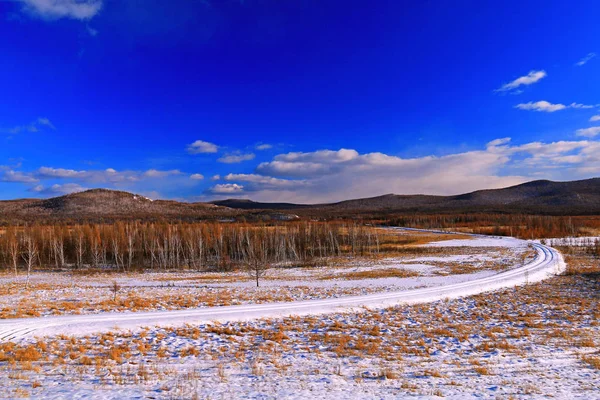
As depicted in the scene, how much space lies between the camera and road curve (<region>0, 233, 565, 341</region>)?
16.1 metres

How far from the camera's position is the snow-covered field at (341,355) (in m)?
9.65

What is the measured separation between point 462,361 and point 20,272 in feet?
184

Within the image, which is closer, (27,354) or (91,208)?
(27,354)

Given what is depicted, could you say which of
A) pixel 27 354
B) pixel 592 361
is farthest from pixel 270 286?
pixel 592 361

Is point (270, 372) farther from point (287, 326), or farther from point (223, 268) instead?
point (223, 268)

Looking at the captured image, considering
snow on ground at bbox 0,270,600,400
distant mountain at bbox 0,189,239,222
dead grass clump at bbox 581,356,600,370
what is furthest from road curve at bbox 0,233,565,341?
distant mountain at bbox 0,189,239,222

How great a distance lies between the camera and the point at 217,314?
19266 mm

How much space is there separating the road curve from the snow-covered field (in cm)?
39

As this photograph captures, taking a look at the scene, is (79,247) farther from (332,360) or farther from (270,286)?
(332,360)

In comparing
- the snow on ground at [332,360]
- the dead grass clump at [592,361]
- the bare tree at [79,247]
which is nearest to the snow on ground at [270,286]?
the snow on ground at [332,360]

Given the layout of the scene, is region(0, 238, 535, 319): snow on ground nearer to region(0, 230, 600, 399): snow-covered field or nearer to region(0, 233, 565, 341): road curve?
region(0, 230, 600, 399): snow-covered field

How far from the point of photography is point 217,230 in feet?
220

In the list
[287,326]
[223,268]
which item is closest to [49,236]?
[223,268]

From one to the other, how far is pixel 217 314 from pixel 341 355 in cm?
819
